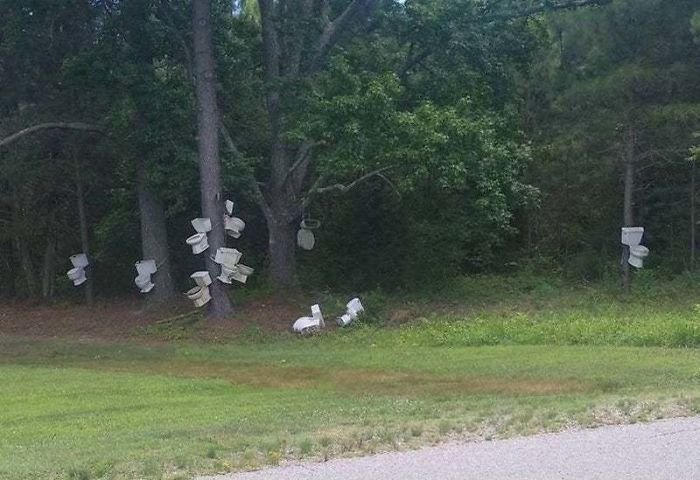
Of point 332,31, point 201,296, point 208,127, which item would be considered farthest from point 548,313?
point 332,31

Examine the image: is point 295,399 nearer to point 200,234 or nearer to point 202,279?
point 202,279

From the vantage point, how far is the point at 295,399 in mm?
13789

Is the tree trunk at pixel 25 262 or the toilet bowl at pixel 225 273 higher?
the toilet bowl at pixel 225 273

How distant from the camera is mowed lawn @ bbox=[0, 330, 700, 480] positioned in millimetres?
9430

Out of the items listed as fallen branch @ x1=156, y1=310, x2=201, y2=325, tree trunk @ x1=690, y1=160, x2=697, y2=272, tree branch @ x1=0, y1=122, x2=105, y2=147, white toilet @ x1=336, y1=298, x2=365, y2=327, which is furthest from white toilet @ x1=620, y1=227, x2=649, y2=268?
tree branch @ x1=0, y1=122, x2=105, y2=147

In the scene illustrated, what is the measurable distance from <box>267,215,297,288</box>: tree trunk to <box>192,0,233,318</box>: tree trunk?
8.71 feet

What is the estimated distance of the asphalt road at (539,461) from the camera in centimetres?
805

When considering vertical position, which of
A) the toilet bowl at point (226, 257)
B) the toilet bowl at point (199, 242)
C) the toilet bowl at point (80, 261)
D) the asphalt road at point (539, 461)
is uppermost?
the asphalt road at point (539, 461)

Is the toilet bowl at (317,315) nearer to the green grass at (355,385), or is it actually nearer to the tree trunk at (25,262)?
the green grass at (355,385)

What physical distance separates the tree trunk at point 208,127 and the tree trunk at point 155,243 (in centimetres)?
333

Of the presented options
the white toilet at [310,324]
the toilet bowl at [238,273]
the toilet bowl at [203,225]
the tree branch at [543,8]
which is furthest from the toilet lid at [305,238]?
the tree branch at [543,8]

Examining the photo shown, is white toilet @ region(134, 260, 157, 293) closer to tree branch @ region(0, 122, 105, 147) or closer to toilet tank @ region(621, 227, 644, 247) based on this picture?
tree branch @ region(0, 122, 105, 147)

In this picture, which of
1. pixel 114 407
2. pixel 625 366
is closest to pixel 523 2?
pixel 625 366

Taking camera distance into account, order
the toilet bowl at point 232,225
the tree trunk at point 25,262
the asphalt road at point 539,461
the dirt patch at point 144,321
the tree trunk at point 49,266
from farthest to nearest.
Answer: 1. the tree trunk at point 25,262
2. the tree trunk at point 49,266
3. the toilet bowl at point 232,225
4. the dirt patch at point 144,321
5. the asphalt road at point 539,461
